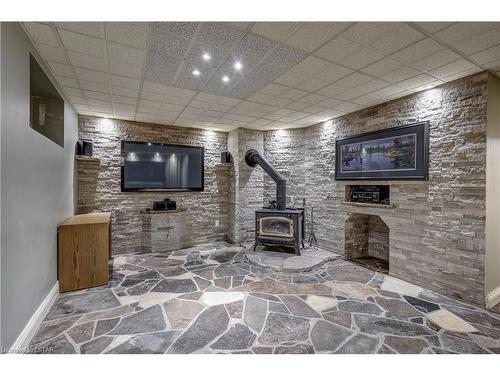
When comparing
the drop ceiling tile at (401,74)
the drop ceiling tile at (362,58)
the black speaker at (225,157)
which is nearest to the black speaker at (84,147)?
the black speaker at (225,157)

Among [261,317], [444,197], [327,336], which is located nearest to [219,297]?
[261,317]

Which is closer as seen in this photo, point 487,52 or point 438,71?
point 487,52

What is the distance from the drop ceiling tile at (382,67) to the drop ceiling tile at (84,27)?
271cm

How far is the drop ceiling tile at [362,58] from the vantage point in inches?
90.2

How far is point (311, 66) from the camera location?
8.50ft

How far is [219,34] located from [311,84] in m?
1.52

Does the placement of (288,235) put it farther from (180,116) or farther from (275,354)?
(180,116)

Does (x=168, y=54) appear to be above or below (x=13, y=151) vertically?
above

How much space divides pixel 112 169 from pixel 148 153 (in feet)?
2.56

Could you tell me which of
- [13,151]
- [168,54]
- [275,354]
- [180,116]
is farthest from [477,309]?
[180,116]

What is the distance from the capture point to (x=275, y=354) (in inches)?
74.7

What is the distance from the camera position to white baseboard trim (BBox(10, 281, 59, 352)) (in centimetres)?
188

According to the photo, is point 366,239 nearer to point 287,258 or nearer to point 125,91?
point 287,258

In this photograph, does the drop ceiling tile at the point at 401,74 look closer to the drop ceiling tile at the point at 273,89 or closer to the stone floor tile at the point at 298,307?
the drop ceiling tile at the point at 273,89
